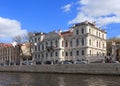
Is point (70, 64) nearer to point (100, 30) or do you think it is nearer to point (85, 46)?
point (85, 46)

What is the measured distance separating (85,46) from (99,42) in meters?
7.90

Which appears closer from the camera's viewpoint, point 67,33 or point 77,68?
point 77,68

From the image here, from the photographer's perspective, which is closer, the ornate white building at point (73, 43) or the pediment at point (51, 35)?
the ornate white building at point (73, 43)

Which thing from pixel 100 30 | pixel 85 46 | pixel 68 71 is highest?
pixel 100 30

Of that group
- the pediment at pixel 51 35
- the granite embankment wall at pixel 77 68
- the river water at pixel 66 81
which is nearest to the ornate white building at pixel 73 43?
the pediment at pixel 51 35

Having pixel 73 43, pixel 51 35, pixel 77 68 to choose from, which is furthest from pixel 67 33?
pixel 77 68

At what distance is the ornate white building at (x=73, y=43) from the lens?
7125 centimetres

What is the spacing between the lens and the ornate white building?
71250 millimetres

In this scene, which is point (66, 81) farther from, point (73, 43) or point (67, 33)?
point (67, 33)

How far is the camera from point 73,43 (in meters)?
75.0

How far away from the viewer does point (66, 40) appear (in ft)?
254

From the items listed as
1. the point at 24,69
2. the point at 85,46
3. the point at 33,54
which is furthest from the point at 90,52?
the point at 33,54

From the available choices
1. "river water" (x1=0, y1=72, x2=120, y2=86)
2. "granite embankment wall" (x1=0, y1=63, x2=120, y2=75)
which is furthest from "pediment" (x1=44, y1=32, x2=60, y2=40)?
"river water" (x1=0, y1=72, x2=120, y2=86)

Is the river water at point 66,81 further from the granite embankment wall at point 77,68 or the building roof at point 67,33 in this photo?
the building roof at point 67,33
